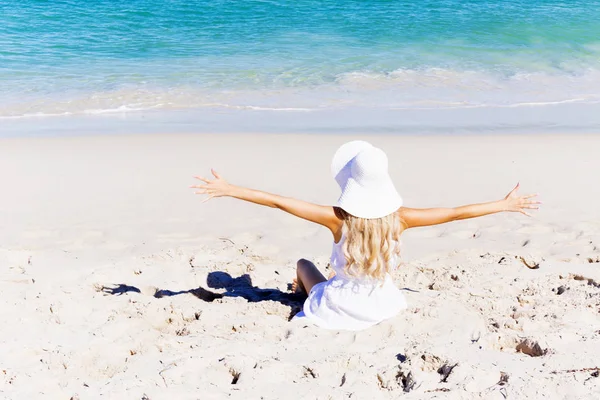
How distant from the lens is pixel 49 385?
117 inches

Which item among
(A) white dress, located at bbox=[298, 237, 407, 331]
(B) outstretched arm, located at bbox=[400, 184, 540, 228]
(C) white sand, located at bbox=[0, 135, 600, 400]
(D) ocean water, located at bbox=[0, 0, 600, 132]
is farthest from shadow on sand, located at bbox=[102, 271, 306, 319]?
(D) ocean water, located at bbox=[0, 0, 600, 132]

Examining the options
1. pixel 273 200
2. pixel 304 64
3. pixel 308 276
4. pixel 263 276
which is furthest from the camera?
pixel 304 64

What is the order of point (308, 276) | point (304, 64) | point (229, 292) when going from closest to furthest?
point (308, 276), point (229, 292), point (304, 64)

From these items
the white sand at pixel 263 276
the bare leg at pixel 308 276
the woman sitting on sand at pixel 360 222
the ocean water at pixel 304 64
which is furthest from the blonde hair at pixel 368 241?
the ocean water at pixel 304 64

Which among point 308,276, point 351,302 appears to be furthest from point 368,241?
point 308,276

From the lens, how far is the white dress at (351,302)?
343 centimetres

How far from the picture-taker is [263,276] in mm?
4594

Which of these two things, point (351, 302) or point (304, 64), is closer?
point (351, 302)

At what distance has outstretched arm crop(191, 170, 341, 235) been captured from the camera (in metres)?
3.18

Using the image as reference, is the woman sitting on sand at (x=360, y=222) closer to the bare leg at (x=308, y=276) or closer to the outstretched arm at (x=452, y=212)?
the outstretched arm at (x=452, y=212)

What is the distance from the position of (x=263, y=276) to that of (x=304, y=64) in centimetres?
872

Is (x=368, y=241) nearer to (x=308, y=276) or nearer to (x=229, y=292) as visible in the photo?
(x=308, y=276)

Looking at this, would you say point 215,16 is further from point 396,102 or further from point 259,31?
point 396,102

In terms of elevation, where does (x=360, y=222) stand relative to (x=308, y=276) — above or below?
above
